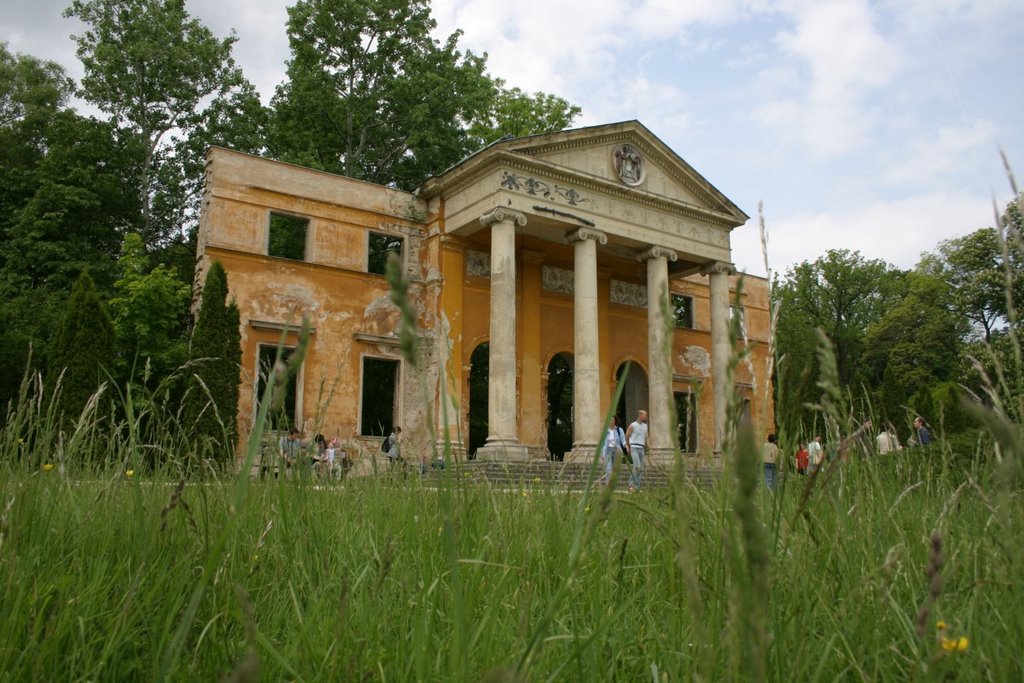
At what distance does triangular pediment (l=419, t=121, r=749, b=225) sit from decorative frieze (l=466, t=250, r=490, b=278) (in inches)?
90.1

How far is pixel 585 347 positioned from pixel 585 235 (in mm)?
2846

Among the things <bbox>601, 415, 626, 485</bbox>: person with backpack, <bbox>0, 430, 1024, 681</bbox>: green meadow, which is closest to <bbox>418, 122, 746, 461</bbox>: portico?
<bbox>601, 415, 626, 485</bbox>: person with backpack

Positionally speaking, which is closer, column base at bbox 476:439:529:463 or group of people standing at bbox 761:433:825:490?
group of people standing at bbox 761:433:825:490

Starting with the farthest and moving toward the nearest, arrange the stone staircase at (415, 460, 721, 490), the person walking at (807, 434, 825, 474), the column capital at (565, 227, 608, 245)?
the column capital at (565, 227, 608, 245)
the stone staircase at (415, 460, 721, 490)
the person walking at (807, 434, 825, 474)

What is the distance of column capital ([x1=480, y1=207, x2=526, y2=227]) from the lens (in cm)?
1880

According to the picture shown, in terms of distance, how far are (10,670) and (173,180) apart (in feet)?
99.5

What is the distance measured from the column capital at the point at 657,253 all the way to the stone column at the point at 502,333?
4.16 m

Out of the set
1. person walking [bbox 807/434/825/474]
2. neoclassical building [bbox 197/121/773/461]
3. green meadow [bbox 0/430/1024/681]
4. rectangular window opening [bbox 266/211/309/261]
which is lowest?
green meadow [bbox 0/430/1024/681]

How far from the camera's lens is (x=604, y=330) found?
23.9 metres

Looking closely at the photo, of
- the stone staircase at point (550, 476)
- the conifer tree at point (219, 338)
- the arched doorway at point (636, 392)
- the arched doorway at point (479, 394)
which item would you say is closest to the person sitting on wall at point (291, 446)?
the stone staircase at point (550, 476)

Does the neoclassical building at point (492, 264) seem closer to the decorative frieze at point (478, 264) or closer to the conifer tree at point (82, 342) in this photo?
the decorative frieze at point (478, 264)

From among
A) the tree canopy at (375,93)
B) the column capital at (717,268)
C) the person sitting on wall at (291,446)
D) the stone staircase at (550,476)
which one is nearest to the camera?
the stone staircase at (550,476)

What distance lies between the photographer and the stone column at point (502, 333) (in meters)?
18.2

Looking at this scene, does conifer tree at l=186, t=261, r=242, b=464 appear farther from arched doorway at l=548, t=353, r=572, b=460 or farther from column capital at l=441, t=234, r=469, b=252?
arched doorway at l=548, t=353, r=572, b=460
